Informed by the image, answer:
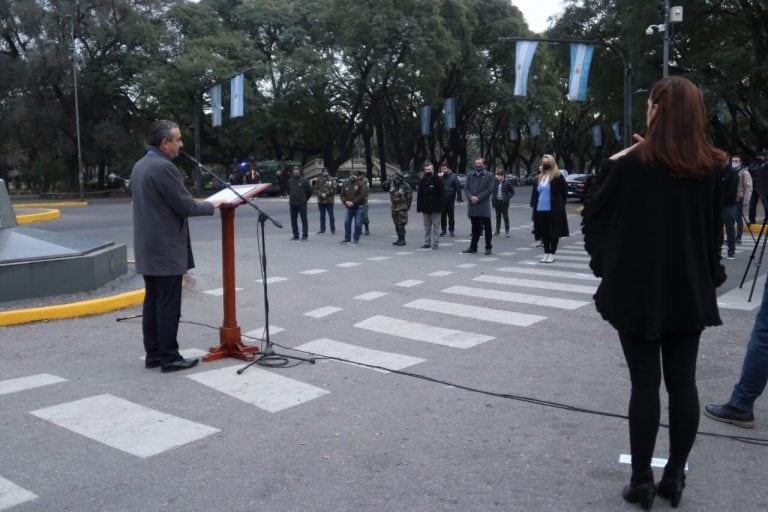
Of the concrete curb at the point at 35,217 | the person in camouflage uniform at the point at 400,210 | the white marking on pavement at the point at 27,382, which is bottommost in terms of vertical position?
the white marking on pavement at the point at 27,382

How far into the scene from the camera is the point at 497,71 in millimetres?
49312

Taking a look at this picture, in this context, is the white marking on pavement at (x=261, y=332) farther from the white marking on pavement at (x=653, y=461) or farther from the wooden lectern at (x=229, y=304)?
the white marking on pavement at (x=653, y=461)

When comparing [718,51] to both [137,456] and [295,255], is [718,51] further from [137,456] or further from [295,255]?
[137,456]

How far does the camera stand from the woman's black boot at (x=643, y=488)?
3.12 meters

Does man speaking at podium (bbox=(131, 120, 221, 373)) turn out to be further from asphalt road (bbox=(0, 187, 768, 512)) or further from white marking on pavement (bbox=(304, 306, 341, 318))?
white marking on pavement (bbox=(304, 306, 341, 318))

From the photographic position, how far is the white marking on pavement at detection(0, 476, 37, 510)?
3.25m

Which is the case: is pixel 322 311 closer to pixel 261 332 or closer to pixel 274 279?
pixel 261 332

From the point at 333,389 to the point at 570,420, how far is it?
1.61 m

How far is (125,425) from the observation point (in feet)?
13.9

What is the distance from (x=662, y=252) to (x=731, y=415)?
1789 millimetres

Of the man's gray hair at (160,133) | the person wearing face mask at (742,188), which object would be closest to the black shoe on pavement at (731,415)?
the man's gray hair at (160,133)

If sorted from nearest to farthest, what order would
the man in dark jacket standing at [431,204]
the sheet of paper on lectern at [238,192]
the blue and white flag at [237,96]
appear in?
the sheet of paper on lectern at [238,192] < the man in dark jacket standing at [431,204] < the blue and white flag at [237,96]

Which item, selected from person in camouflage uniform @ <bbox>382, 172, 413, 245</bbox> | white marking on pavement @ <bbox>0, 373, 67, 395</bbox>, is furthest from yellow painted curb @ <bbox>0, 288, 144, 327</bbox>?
person in camouflage uniform @ <bbox>382, 172, 413, 245</bbox>

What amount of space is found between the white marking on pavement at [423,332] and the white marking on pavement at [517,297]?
5.50 ft
